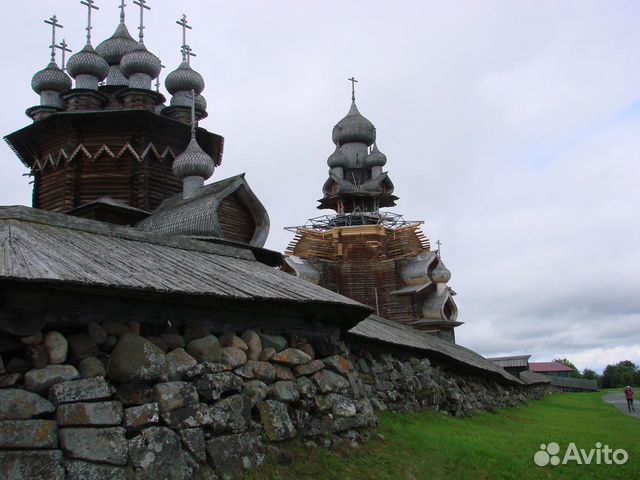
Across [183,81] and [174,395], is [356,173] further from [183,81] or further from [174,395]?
[174,395]

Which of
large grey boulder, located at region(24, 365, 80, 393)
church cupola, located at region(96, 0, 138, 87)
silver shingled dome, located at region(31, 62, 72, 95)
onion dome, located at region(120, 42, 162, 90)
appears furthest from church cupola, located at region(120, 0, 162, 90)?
large grey boulder, located at region(24, 365, 80, 393)

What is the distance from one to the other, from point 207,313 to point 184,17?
56.7ft

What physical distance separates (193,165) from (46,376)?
36.4ft

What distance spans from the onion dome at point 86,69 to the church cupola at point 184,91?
2070 millimetres

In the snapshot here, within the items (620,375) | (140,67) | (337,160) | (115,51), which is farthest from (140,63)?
(620,375)

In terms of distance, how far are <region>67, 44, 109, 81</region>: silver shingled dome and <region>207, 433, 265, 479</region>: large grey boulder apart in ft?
52.5

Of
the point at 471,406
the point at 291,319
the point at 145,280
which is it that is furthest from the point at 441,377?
the point at 145,280

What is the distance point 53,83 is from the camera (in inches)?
800

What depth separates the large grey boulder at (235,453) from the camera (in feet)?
20.7

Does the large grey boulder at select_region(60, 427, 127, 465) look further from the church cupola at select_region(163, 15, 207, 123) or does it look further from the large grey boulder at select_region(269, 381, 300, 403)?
the church cupola at select_region(163, 15, 207, 123)

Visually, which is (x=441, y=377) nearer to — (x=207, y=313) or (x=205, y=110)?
(x=207, y=313)

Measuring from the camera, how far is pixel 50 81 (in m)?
20.3

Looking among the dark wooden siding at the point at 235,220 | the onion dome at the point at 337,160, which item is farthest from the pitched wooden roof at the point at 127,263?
the onion dome at the point at 337,160

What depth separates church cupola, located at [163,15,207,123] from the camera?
19672mm
